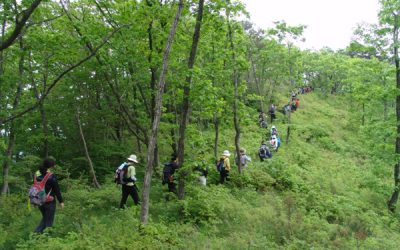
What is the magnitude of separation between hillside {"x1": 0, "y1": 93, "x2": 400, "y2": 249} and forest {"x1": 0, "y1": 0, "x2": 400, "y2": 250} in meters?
0.05

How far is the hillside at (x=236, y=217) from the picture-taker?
7.30m

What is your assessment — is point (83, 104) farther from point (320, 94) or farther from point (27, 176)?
point (320, 94)

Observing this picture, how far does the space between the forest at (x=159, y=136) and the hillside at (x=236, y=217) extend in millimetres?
48

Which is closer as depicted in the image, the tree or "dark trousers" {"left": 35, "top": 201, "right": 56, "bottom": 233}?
"dark trousers" {"left": 35, "top": 201, "right": 56, "bottom": 233}

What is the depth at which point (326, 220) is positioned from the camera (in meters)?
11.5

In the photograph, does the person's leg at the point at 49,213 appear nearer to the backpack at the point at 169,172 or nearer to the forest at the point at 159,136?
the forest at the point at 159,136

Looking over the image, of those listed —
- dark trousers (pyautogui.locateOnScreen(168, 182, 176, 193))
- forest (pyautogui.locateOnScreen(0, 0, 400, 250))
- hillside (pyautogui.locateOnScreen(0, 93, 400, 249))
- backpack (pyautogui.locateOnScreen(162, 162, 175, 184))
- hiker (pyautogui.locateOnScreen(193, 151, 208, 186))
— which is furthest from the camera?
dark trousers (pyautogui.locateOnScreen(168, 182, 176, 193))

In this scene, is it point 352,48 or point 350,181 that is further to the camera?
point 350,181

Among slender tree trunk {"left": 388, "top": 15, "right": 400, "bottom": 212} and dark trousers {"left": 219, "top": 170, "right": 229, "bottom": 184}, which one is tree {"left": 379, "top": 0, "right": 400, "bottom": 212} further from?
dark trousers {"left": 219, "top": 170, "right": 229, "bottom": 184}

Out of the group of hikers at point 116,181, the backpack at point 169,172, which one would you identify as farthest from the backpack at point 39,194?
the backpack at point 169,172

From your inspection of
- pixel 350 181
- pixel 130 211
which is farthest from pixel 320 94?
pixel 130 211

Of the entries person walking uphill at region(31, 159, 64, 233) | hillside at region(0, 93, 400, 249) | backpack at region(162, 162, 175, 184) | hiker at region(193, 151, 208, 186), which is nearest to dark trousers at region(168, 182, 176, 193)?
backpack at region(162, 162, 175, 184)

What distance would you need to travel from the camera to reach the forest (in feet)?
27.2

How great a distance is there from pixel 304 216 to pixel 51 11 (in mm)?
11260
